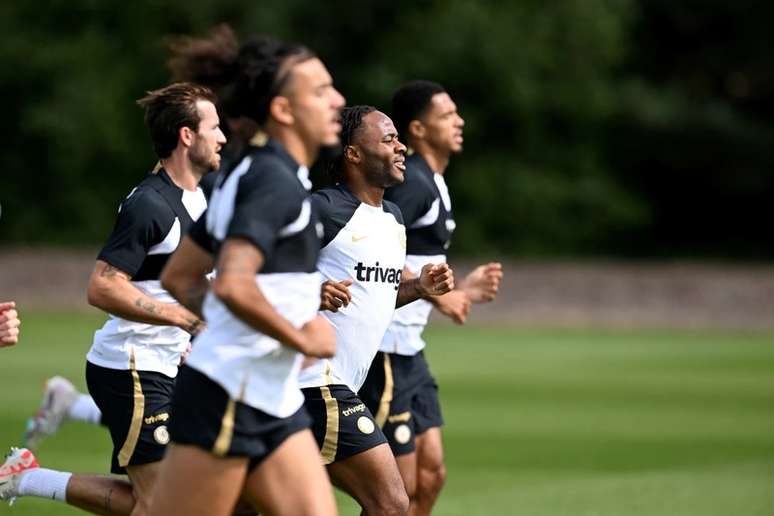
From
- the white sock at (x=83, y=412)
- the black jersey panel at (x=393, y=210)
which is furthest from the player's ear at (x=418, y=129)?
the white sock at (x=83, y=412)

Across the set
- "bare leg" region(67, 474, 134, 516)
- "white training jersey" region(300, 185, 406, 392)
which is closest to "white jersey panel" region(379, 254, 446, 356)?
"white training jersey" region(300, 185, 406, 392)

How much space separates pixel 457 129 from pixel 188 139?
7.71 ft

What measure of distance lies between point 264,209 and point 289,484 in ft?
3.19

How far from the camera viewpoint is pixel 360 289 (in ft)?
24.0

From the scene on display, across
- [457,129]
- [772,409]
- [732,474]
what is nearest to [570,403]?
[772,409]

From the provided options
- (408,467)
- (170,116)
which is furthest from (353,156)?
(408,467)

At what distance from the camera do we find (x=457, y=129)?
9.48 meters

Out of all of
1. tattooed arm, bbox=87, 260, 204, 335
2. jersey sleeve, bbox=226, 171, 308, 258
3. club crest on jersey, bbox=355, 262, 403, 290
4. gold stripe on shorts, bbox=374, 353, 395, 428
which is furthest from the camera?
gold stripe on shorts, bbox=374, 353, 395, 428

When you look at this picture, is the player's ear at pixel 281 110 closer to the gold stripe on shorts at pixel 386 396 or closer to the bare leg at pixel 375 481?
the bare leg at pixel 375 481

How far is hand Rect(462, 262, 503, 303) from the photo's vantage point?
897cm

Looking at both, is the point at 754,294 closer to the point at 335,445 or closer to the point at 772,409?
the point at 772,409

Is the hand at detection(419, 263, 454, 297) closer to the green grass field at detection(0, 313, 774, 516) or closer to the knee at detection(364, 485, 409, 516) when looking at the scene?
the knee at detection(364, 485, 409, 516)

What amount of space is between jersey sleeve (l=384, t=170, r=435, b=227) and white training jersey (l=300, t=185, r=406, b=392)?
1.29 m

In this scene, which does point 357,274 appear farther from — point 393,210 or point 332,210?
point 393,210
